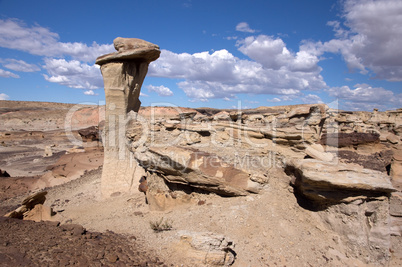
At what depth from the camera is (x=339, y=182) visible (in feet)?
12.0

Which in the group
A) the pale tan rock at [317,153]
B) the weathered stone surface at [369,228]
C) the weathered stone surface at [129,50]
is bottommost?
the weathered stone surface at [369,228]

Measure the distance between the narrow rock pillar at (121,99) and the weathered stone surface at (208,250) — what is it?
187 inches

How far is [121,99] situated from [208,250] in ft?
17.7

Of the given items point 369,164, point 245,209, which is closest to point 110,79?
point 245,209

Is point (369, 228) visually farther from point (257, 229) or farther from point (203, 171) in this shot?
point (203, 171)

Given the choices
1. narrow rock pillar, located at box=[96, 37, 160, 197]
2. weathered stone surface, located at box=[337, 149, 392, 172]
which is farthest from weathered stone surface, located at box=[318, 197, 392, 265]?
narrow rock pillar, located at box=[96, 37, 160, 197]

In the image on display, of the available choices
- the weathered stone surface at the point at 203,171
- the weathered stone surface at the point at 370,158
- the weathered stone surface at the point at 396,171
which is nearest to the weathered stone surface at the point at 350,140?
the weathered stone surface at the point at 370,158

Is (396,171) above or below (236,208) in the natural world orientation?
above

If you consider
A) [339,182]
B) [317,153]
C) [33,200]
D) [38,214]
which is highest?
[317,153]

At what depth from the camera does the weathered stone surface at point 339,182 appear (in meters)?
3.58

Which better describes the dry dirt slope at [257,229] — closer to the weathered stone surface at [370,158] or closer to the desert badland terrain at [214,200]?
the desert badland terrain at [214,200]

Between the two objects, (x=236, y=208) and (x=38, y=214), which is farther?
(x=38, y=214)

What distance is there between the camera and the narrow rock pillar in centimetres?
697

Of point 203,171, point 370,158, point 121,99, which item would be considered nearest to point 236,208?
point 203,171
